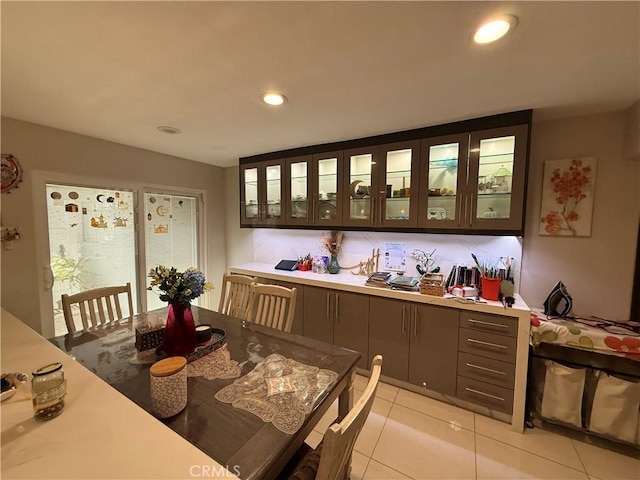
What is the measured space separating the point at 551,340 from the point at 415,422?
3.72ft

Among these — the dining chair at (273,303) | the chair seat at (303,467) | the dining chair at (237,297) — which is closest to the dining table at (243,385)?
the chair seat at (303,467)

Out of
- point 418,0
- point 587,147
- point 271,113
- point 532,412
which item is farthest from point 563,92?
point 532,412

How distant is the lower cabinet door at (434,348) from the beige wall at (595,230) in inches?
30.9

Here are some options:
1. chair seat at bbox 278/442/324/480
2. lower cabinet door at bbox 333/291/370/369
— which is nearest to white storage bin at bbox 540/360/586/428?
lower cabinet door at bbox 333/291/370/369

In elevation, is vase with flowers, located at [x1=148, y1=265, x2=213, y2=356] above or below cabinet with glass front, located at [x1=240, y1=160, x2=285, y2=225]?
below

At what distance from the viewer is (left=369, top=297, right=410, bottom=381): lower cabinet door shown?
225cm

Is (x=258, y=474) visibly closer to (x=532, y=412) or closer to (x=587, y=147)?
(x=532, y=412)

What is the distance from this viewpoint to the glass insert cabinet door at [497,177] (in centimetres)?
192

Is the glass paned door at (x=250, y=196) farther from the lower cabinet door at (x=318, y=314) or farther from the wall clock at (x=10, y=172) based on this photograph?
the wall clock at (x=10, y=172)

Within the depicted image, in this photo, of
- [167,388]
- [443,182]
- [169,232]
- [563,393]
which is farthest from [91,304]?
[563,393]

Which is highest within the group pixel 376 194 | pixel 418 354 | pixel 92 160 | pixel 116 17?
pixel 116 17

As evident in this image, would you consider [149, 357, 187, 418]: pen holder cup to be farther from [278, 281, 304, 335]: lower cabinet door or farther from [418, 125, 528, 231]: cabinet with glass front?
[418, 125, 528, 231]: cabinet with glass front

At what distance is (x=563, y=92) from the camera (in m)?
1.63

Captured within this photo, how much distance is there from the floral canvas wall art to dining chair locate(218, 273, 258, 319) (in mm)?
2487
